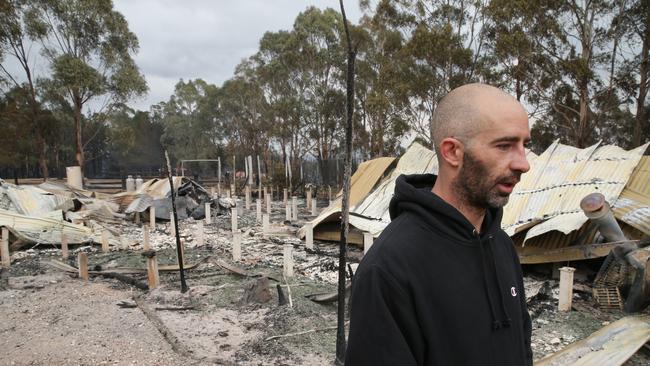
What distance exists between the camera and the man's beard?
54.1 inches

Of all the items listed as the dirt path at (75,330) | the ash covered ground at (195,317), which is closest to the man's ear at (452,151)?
the ash covered ground at (195,317)

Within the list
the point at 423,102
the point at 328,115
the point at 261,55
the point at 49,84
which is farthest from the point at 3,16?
the point at 423,102

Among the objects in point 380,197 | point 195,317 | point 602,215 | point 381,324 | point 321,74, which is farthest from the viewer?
point 321,74

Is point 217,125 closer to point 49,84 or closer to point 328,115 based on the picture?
point 328,115

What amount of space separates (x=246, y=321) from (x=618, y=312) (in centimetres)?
472

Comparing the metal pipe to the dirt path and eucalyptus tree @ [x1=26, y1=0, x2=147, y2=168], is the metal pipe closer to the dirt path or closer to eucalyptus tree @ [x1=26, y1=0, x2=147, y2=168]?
the dirt path

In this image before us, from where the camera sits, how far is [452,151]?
1414 millimetres

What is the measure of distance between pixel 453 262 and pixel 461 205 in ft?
0.68

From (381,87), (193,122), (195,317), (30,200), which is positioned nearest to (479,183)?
(195,317)

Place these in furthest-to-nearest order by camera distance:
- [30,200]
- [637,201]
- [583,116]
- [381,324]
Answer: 1. [583,116]
2. [30,200]
3. [637,201]
4. [381,324]

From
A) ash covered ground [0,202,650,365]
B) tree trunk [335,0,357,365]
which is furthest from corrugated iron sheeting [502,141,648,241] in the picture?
tree trunk [335,0,357,365]

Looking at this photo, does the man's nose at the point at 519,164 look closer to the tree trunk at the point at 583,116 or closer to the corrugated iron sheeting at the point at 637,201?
the corrugated iron sheeting at the point at 637,201

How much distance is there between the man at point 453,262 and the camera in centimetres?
121

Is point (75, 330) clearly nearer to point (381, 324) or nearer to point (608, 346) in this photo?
point (381, 324)
